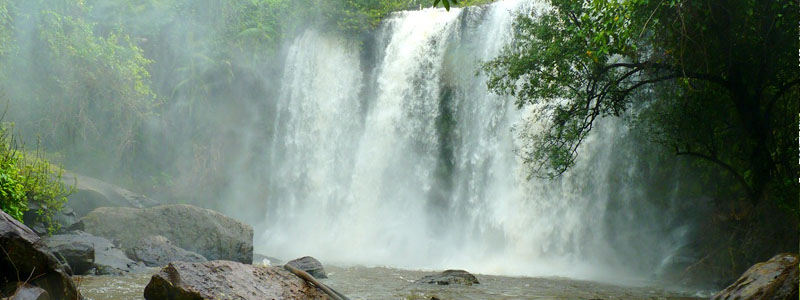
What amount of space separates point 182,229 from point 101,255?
2963 mm

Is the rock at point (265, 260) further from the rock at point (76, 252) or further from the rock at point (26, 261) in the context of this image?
the rock at point (26, 261)

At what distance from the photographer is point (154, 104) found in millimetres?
24609

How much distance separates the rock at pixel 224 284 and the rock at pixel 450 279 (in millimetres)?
5313

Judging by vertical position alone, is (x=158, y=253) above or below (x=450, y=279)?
below

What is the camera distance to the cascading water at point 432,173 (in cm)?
1756

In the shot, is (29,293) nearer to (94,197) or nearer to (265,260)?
(265,260)

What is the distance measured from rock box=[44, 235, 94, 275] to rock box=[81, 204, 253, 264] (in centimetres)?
331

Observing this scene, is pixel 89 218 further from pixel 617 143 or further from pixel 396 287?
pixel 617 143

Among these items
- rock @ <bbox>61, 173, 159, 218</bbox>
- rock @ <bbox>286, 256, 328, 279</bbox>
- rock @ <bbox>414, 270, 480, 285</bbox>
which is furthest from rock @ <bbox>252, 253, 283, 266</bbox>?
rock @ <bbox>414, 270, 480, 285</bbox>

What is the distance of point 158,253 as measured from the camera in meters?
14.9

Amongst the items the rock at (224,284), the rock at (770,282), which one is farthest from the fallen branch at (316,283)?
the rock at (770,282)

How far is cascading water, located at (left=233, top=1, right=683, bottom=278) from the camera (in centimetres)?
1756

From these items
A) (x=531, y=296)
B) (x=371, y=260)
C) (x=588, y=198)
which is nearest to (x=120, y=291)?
(x=531, y=296)

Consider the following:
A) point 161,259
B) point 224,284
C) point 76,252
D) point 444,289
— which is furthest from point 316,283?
point 161,259
